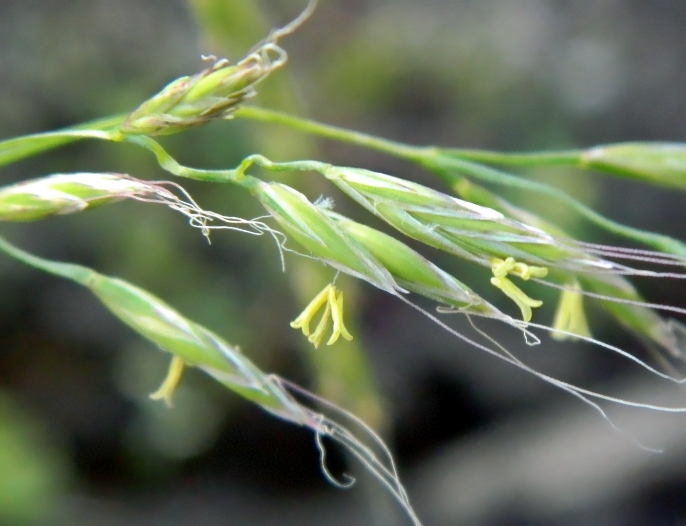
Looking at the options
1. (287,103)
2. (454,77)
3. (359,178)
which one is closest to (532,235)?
(359,178)

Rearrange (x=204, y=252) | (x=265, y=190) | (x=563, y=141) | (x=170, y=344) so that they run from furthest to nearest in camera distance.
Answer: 1. (x=563, y=141)
2. (x=204, y=252)
3. (x=170, y=344)
4. (x=265, y=190)

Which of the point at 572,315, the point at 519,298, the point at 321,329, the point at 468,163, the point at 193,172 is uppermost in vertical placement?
the point at 193,172

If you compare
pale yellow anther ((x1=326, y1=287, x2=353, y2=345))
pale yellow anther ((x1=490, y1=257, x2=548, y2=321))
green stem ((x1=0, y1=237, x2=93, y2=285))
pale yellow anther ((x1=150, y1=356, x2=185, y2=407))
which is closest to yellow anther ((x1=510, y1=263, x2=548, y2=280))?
pale yellow anther ((x1=490, y1=257, x2=548, y2=321))

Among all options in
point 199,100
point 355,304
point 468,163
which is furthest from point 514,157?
point 355,304

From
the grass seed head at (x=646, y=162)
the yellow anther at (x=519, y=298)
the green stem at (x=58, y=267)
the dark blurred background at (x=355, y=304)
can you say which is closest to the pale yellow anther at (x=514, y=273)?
the yellow anther at (x=519, y=298)

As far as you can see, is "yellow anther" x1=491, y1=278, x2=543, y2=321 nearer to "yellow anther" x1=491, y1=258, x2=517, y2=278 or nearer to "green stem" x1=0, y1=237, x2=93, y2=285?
"yellow anther" x1=491, y1=258, x2=517, y2=278

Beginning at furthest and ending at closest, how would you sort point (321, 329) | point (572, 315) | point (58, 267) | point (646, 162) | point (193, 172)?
1. point (646, 162)
2. point (572, 315)
3. point (58, 267)
4. point (321, 329)
5. point (193, 172)

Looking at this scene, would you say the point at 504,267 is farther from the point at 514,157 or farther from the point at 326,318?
the point at 514,157

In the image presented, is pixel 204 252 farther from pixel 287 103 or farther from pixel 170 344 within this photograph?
pixel 170 344

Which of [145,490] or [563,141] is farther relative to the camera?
[563,141]
